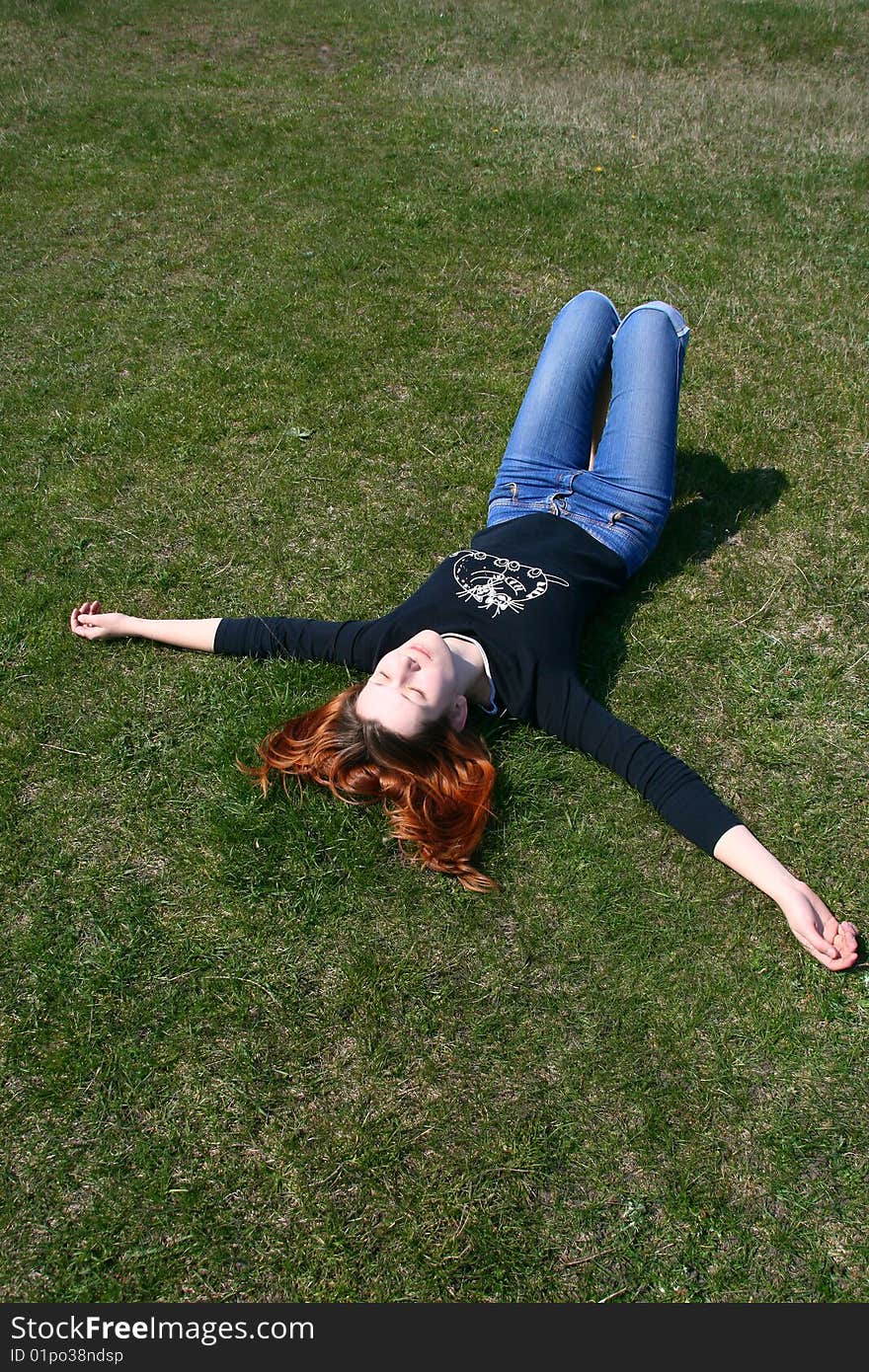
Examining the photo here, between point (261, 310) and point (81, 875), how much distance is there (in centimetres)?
535

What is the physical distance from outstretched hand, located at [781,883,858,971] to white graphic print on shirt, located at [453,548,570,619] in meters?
1.84

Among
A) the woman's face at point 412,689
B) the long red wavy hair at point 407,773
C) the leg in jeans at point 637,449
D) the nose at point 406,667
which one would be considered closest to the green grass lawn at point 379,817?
the long red wavy hair at point 407,773

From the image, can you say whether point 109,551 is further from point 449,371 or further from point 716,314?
point 716,314

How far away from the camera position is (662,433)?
5371mm

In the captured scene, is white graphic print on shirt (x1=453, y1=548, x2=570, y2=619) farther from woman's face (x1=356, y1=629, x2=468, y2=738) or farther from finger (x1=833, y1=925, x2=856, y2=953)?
finger (x1=833, y1=925, x2=856, y2=953)

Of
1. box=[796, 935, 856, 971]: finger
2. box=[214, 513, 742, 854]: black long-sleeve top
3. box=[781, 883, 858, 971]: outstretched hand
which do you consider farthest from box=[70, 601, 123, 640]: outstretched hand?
box=[796, 935, 856, 971]: finger

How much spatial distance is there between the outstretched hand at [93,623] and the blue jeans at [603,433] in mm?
2206

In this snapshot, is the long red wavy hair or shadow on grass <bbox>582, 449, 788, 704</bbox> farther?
shadow on grass <bbox>582, 449, 788, 704</bbox>

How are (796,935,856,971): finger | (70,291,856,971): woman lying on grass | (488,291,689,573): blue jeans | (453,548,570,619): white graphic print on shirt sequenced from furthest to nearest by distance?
(488,291,689,573): blue jeans < (453,548,570,619): white graphic print on shirt < (70,291,856,971): woman lying on grass < (796,935,856,971): finger

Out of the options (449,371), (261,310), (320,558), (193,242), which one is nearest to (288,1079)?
(320,558)

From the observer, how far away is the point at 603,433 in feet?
17.9

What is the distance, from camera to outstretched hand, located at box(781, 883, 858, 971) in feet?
12.2

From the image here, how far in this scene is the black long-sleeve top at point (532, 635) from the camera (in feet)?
13.5

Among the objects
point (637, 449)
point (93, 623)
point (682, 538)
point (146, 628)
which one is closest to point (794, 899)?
point (682, 538)
